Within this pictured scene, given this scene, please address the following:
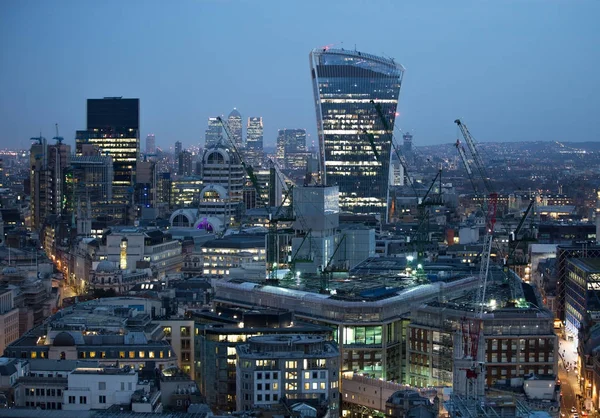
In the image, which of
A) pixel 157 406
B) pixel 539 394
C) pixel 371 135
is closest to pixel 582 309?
pixel 539 394

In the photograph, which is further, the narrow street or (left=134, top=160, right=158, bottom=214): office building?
(left=134, top=160, right=158, bottom=214): office building

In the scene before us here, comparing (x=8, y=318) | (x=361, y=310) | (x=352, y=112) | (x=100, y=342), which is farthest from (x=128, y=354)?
(x=352, y=112)

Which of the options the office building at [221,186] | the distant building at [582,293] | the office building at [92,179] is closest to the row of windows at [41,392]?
the distant building at [582,293]

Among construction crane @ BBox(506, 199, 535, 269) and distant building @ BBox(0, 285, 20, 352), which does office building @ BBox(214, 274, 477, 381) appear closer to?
construction crane @ BBox(506, 199, 535, 269)

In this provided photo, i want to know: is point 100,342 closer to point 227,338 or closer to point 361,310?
point 227,338

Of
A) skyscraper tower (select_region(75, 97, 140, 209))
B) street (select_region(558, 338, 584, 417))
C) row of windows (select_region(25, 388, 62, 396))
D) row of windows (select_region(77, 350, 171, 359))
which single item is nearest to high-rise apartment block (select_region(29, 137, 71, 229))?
skyscraper tower (select_region(75, 97, 140, 209))

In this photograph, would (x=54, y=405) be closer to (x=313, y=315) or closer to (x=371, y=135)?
(x=313, y=315)
